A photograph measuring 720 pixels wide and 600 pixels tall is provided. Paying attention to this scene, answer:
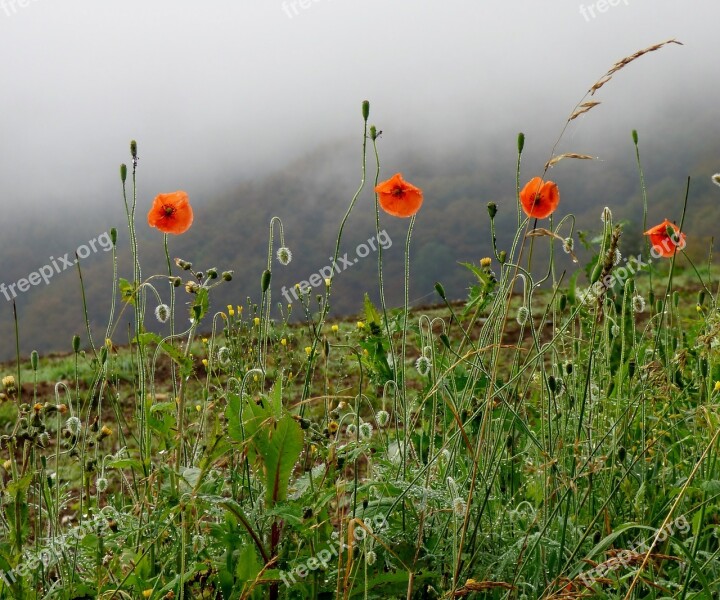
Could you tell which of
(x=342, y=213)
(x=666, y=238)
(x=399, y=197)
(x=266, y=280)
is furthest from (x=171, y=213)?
(x=342, y=213)

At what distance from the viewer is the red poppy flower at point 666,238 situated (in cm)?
204

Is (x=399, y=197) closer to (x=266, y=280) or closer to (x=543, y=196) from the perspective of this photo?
(x=543, y=196)

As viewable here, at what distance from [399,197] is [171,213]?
77 cm

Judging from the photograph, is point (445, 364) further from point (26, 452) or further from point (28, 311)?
point (28, 311)

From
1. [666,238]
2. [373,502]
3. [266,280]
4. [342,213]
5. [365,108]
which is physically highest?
[342,213]

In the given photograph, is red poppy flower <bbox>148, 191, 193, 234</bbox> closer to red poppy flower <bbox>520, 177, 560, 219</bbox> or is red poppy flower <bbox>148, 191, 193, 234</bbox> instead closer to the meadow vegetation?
the meadow vegetation

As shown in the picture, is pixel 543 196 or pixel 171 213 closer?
pixel 543 196

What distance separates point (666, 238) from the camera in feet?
8.16

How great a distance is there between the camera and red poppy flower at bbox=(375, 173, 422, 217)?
2357mm

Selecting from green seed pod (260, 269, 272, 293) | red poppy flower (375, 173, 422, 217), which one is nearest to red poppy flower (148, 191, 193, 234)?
red poppy flower (375, 173, 422, 217)

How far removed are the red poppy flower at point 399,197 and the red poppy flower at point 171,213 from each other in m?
0.65

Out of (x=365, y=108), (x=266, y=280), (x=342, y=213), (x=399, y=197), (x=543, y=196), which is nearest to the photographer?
(x=266, y=280)

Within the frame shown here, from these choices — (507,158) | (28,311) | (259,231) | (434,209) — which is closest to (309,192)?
(259,231)

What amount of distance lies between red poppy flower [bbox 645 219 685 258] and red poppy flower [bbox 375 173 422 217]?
759 millimetres
